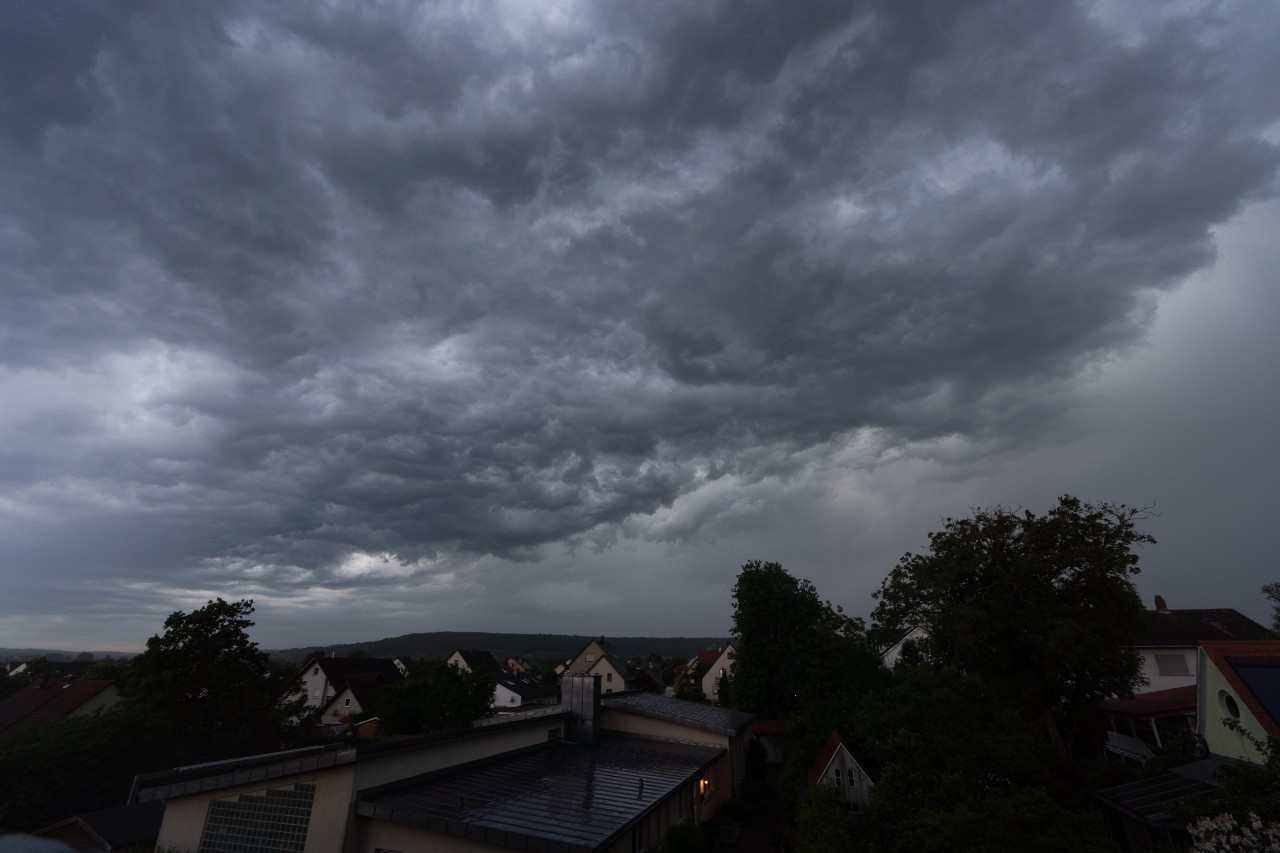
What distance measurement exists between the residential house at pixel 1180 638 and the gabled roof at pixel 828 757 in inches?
1327

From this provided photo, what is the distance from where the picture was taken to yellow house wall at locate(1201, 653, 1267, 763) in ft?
69.7

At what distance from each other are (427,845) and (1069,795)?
28683mm

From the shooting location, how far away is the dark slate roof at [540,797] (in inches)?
629

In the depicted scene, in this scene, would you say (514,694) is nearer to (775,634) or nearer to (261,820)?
(775,634)

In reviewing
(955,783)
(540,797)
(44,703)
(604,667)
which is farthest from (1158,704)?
(44,703)

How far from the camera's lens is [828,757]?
2928 cm

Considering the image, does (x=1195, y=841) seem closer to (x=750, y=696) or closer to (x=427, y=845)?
(x=427, y=845)

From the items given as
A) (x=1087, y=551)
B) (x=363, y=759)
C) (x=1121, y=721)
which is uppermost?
(x=1087, y=551)

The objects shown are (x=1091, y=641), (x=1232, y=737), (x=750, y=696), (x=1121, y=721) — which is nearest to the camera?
(x=1232, y=737)

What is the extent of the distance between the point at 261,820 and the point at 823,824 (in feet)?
56.8

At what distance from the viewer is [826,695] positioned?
42.2m

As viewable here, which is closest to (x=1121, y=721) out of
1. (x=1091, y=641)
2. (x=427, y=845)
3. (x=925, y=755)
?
(x=1091, y=641)

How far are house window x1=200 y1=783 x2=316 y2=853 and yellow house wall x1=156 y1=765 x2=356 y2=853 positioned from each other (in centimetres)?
18

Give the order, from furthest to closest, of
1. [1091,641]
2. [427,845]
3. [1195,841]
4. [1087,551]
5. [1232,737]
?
[1087,551]
[1091,641]
[1232,737]
[427,845]
[1195,841]
